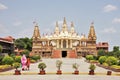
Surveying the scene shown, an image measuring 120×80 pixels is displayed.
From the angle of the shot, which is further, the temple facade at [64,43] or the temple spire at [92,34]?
the temple spire at [92,34]

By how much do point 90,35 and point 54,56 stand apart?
60.6 ft

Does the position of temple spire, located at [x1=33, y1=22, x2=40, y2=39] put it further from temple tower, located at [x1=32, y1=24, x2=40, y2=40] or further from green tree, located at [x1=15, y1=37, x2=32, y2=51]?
green tree, located at [x1=15, y1=37, x2=32, y2=51]

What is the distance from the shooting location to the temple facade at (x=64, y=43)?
89.8 metres

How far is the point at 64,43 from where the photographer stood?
92.8m

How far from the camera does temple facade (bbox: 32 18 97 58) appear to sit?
89.8 metres

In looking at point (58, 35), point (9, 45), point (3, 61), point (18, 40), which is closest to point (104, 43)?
point (58, 35)

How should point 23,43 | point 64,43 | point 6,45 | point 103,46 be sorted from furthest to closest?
point 23,43, point 103,46, point 64,43, point 6,45

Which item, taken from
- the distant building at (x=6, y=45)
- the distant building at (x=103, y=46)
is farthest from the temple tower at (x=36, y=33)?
the distant building at (x=103, y=46)

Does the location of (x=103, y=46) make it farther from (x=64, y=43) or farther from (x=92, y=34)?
(x=64, y=43)

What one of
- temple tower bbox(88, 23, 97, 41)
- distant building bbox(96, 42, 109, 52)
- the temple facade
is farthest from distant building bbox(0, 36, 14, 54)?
distant building bbox(96, 42, 109, 52)

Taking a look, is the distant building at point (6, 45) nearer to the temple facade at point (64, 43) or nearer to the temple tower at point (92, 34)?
the temple facade at point (64, 43)

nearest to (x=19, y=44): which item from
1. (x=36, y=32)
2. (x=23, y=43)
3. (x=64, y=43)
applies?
(x=23, y=43)

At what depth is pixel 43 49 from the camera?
308 feet

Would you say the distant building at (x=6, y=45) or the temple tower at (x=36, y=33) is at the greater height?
the temple tower at (x=36, y=33)
